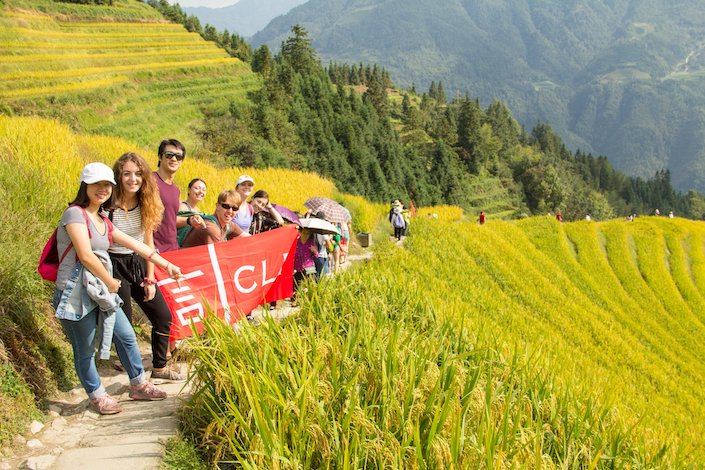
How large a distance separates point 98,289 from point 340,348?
1.88 meters

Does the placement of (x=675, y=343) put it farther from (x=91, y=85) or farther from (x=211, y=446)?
(x=91, y=85)

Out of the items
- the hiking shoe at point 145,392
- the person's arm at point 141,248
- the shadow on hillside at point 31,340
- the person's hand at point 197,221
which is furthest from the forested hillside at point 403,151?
the hiking shoe at point 145,392

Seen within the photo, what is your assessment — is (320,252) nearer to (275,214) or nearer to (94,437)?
(275,214)

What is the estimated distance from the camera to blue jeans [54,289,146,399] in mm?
3564

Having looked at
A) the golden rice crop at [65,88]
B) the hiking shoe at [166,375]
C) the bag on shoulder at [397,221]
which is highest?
the golden rice crop at [65,88]

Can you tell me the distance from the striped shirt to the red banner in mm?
573

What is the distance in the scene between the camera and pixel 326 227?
23.4ft

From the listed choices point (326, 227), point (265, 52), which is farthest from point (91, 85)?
point (326, 227)

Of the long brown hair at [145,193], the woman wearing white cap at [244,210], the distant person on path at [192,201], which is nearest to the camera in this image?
the long brown hair at [145,193]

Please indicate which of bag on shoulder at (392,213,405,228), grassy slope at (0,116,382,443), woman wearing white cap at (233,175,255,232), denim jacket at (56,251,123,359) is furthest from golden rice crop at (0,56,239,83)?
denim jacket at (56,251,123,359)

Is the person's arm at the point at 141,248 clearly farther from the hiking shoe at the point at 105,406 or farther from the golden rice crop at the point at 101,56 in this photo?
the golden rice crop at the point at 101,56

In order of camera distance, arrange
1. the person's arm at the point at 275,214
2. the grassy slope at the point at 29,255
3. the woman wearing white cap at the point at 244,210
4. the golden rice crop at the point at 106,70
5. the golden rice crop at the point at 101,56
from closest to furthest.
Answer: the grassy slope at the point at 29,255 → the woman wearing white cap at the point at 244,210 → the person's arm at the point at 275,214 → the golden rice crop at the point at 106,70 → the golden rice crop at the point at 101,56

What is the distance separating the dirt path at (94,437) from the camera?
9.93ft

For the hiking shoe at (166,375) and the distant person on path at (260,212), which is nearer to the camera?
the hiking shoe at (166,375)
